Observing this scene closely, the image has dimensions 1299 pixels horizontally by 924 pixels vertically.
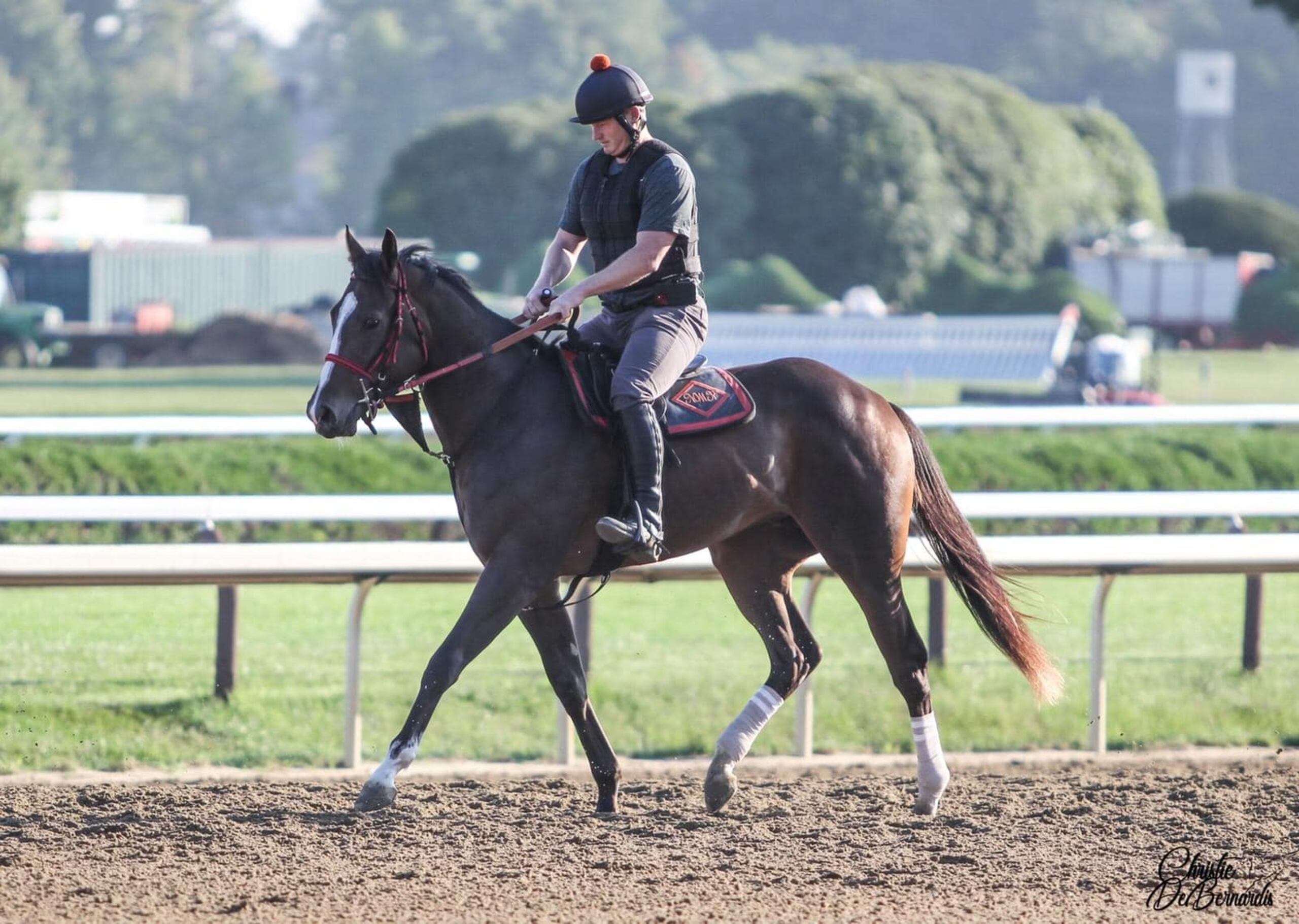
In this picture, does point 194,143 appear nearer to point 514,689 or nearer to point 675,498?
point 514,689

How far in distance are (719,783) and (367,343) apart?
1.70 meters

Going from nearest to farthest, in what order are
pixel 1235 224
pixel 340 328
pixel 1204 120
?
pixel 340 328
pixel 1235 224
pixel 1204 120

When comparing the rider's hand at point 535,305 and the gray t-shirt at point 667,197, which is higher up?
the gray t-shirt at point 667,197

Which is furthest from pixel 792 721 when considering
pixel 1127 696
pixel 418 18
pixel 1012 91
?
pixel 418 18

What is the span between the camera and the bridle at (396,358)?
5.60 m

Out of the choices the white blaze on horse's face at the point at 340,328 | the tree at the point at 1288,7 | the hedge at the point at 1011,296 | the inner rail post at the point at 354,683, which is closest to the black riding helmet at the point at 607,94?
the white blaze on horse's face at the point at 340,328

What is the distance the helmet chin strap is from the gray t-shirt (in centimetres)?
5

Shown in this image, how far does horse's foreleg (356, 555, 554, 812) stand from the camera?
213 inches

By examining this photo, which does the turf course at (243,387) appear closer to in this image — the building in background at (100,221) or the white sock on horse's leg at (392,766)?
the white sock on horse's leg at (392,766)

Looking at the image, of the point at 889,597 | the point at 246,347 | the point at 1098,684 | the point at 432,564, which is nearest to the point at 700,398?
the point at 889,597

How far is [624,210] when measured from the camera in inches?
234

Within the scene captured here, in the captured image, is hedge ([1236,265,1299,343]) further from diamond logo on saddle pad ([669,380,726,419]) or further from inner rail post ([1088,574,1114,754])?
diamond logo on saddle pad ([669,380,726,419])

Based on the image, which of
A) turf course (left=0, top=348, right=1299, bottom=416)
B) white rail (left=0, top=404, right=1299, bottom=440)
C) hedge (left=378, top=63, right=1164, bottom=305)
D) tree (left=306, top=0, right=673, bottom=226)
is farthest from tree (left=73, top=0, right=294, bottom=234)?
white rail (left=0, top=404, right=1299, bottom=440)

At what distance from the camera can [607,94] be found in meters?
5.77
